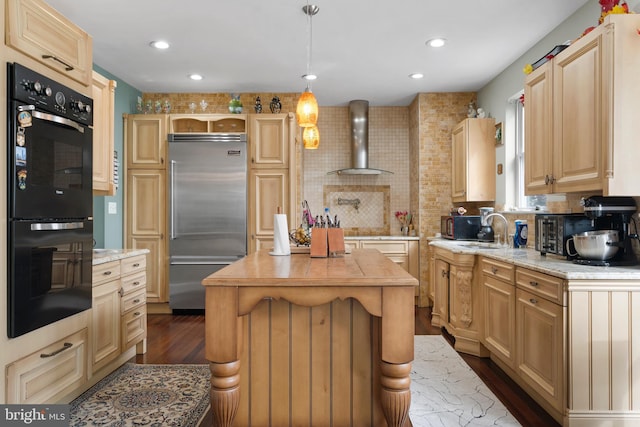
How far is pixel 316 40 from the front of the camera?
11.9 ft

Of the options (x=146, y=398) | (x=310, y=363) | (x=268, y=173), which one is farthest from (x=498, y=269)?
(x=268, y=173)

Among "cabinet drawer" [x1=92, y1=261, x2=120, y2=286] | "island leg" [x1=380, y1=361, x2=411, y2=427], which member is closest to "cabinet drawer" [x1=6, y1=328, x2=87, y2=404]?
"cabinet drawer" [x1=92, y1=261, x2=120, y2=286]

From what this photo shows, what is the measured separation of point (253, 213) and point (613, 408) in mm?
3764

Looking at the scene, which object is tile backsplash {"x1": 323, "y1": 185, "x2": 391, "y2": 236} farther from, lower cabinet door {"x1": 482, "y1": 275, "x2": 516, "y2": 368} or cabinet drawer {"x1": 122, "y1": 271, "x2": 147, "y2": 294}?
cabinet drawer {"x1": 122, "y1": 271, "x2": 147, "y2": 294}

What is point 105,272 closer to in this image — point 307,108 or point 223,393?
point 223,393

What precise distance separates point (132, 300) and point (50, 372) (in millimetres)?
1061

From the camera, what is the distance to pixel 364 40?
12.0ft

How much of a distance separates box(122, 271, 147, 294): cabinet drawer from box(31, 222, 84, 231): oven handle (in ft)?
2.75

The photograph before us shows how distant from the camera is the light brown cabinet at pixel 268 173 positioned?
4.91 m

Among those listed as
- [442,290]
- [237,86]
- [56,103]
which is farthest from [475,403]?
[237,86]

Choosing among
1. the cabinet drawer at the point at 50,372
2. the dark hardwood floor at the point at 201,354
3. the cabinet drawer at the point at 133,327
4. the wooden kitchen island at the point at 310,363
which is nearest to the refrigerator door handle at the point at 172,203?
the dark hardwood floor at the point at 201,354

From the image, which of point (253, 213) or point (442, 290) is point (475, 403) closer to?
point (442, 290)

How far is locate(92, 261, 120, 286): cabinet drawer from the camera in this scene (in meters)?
2.81

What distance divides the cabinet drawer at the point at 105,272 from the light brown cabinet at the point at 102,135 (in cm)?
58
